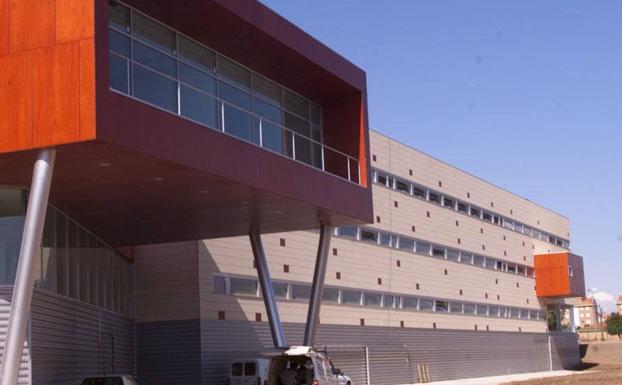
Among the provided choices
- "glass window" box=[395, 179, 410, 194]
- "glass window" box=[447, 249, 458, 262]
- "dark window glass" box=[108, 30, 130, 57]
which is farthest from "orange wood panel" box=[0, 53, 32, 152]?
"glass window" box=[447, 249, 458, 262]

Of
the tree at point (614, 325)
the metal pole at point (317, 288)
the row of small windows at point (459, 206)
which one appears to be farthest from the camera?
the tree at point (614, 325)

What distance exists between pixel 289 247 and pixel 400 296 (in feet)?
37.8

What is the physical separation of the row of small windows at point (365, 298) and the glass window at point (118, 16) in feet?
49.0

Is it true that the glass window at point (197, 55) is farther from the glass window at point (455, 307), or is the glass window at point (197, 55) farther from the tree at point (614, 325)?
the tree at point (614, 325)

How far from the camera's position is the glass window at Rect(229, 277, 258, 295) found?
35.2 metres

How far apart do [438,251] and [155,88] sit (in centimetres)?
3616

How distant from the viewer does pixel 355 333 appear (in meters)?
43.1

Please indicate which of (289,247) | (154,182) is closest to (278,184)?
(154,182)

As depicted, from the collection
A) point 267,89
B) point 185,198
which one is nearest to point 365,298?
point 267,89

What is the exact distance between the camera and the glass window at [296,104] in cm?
2805

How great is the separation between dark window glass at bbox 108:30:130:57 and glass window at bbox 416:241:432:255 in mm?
33500

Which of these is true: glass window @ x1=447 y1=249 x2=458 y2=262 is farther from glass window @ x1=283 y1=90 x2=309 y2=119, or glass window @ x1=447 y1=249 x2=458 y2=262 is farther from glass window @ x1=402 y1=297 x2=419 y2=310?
glass window @ x1=283 y1=90 x2=309 y2=119

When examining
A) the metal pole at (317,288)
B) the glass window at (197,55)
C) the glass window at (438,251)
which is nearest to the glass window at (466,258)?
the glass window at (438,251)

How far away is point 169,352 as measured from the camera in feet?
109
